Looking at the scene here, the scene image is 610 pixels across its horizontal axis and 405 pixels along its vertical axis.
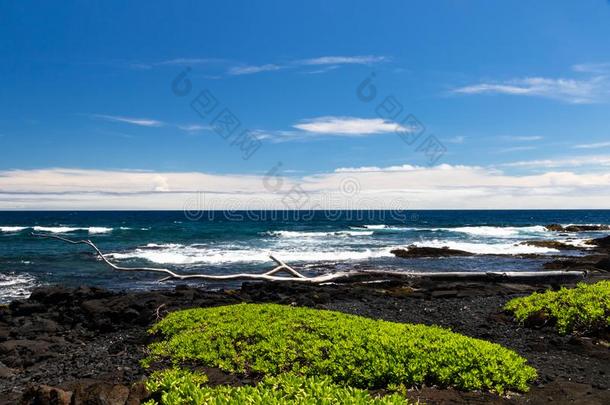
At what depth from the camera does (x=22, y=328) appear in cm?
1371

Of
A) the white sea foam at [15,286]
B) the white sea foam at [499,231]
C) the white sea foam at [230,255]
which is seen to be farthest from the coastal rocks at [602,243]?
the white sea foam at [15,286]

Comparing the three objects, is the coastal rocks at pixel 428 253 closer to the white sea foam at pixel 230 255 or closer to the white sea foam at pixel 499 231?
the white sea foam at pixel 230 255

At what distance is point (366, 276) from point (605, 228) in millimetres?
70608

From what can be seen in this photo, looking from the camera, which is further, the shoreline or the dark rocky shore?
the shoreline

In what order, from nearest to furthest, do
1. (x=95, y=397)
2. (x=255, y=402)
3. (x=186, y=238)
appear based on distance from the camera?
(x=255, y=402), (x=95, y=397), (x=186, y=238)

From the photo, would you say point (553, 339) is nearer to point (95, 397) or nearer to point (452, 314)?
point (452, 314)

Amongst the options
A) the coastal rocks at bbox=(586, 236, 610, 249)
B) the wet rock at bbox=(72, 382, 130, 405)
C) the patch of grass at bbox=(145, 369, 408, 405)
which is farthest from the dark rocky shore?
the coastal rocks at bbox=(586, 236, 610, 249)

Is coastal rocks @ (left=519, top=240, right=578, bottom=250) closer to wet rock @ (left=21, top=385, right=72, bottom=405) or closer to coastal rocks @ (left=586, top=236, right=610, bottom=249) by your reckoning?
coastal rocks @ (left=586, top=236, right=610, bottom=249)

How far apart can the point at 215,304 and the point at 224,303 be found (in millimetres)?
308

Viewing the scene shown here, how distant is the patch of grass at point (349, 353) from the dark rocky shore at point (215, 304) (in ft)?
0.94

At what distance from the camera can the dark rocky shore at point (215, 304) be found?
22.5 feet

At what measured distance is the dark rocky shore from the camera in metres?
6.87

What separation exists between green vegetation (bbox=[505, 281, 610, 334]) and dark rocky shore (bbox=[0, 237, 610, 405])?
31 centimetres

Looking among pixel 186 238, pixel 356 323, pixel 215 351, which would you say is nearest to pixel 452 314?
pixel 356 323
